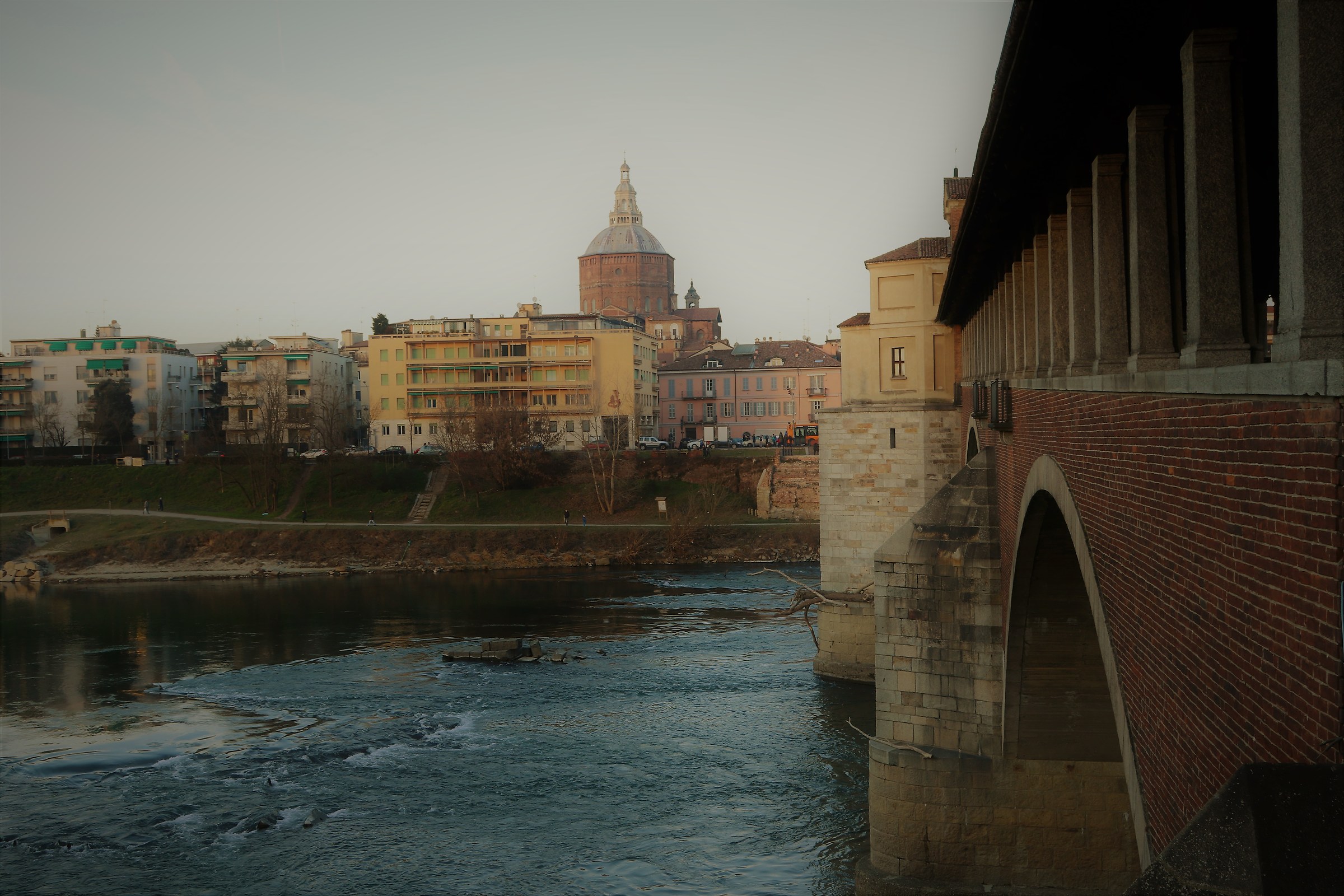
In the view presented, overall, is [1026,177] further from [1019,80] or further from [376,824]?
[376,824]

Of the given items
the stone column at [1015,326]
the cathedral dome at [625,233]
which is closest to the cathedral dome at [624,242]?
the cathedral dome at [625,233]

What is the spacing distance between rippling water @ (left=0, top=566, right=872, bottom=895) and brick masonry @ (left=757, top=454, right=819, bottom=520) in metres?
16.9

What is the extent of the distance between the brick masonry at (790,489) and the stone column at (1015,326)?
40.2 metres

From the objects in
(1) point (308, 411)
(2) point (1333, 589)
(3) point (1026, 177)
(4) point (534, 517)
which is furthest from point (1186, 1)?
(1) point (308, 411)

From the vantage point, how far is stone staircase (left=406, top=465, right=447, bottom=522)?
193 feet

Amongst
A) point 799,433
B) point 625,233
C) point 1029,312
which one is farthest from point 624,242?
point 1029,312

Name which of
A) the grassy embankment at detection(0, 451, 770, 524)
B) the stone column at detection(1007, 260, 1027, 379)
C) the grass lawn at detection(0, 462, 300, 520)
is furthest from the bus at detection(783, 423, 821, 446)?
the stone column at detection(1007, 260, 1027, 379)

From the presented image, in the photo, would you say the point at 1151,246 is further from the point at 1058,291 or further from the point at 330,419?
the point at 330,419

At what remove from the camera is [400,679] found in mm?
29609

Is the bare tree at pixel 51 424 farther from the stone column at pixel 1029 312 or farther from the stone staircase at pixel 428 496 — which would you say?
the stone column at pixel 1029 312

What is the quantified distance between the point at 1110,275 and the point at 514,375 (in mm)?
69309

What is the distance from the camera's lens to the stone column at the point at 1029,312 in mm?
12562

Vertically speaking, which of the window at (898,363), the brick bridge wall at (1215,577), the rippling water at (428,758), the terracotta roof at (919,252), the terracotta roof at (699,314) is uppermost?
the terracotta roof at (699,314)

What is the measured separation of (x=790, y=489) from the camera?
56.1 metres
